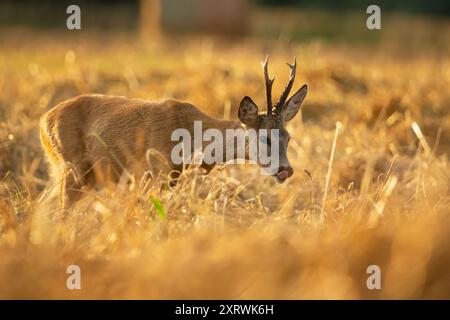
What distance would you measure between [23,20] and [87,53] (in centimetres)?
1148

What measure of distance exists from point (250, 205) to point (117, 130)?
1.46 m

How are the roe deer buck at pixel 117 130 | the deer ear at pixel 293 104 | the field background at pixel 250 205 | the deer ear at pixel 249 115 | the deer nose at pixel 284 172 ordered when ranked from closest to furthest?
the field background at pixel 250 205
the deer nose at pixel 284 172
the deer ear at pixel 249 115
the roe deer buck at pixel 117 130
the deer ear at pixel 293 104

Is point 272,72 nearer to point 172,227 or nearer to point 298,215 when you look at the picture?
point 298,215

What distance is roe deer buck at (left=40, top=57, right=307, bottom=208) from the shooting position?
331 inches

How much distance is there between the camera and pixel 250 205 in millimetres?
7957

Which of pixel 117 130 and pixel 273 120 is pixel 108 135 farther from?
pixel 273 120

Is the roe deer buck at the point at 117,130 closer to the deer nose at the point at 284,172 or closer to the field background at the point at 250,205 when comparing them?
the deer nose at the point at 284,172

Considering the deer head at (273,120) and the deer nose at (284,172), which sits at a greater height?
the deer head at (273,120)

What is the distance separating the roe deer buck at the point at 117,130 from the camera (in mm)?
8406

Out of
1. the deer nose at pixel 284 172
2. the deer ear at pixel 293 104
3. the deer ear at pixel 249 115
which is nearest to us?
the deer nose at pixel 284 172

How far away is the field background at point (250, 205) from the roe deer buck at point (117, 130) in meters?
0.36

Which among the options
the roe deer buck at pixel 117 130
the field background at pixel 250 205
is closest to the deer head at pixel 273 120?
the roe deer buck at pixel 117 130

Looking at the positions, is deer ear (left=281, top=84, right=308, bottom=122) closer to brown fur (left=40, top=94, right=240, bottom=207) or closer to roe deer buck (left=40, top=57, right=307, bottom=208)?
roe deer buck (left=40, top=57, right=307, bottom=208)

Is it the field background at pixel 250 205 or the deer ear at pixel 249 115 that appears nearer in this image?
the field background at pixel 250 205
